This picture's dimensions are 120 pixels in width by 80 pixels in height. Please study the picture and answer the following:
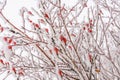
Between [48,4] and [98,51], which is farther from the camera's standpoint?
[98,51]

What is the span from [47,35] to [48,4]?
41 cm

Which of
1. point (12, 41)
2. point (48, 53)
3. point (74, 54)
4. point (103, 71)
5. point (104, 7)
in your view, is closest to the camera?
point (12, 41)

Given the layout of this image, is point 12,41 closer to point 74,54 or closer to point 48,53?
point 48,53

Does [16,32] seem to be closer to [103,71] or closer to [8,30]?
[8,30]

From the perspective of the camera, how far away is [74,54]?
3238 mm

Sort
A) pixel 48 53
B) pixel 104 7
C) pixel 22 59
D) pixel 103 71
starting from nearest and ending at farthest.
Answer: pixel 48 53, pixel 103 71, pixel 22 59, pixel 104 7

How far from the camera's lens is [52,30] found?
3055mm

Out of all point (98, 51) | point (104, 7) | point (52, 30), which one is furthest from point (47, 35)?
point (104, 7)

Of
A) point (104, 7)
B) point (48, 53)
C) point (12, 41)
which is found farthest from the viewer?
point (104, 7)

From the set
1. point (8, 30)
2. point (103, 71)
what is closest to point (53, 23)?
point (8, 30)

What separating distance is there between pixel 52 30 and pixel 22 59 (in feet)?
4.12

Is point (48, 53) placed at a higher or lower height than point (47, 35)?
lower

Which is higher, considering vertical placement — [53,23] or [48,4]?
[48,4]

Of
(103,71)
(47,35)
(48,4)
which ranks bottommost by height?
(103,71)
